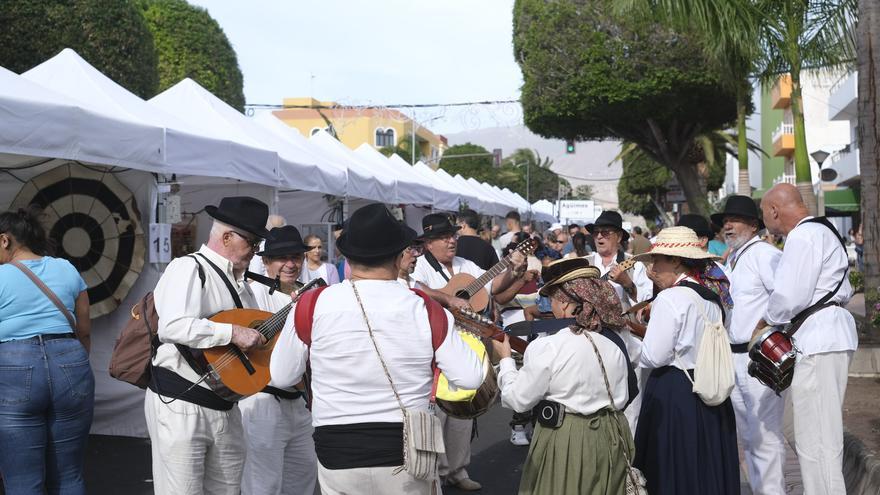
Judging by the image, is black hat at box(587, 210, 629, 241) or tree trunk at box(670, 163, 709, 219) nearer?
black hat at box(587, 210, 629, 241)

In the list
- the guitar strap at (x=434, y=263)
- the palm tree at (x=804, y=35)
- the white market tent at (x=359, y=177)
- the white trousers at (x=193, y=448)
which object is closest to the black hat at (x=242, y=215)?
the white trousers at (x=193, y=448)

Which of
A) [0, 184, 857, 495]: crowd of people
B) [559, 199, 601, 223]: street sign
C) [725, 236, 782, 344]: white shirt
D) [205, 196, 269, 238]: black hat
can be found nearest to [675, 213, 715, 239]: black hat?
[0, 184, 857, 495]: crowd of people

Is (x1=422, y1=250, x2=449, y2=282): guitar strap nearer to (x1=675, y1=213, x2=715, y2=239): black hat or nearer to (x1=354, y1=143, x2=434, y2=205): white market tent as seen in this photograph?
(x1=675, y1=213, x2=715, y2=239): black hat

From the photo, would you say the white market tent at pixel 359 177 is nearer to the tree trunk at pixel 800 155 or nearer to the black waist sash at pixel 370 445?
the tree trunk at pixel 800 155

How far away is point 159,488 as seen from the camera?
163 inches

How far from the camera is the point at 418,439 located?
3.28 meters

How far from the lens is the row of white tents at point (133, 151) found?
607 centimetres

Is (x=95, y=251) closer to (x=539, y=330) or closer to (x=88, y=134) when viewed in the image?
(x=88, y=134)

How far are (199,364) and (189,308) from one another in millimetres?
302

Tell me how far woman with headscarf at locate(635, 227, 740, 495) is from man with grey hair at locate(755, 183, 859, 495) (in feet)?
1.54

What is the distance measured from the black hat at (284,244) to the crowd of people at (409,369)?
0.04ft

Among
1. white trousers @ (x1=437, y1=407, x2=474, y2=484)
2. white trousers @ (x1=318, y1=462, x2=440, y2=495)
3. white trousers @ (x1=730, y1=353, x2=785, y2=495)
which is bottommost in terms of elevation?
white trousers @ (x1=437, y1=407, x2=474, y2=484)

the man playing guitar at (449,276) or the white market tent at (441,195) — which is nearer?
the man playing guitar at (449,276)

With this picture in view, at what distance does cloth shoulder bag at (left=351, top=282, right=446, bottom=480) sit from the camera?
10.8ft
